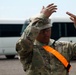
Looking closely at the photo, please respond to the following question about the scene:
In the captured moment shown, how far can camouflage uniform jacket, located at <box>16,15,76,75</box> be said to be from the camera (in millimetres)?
3734

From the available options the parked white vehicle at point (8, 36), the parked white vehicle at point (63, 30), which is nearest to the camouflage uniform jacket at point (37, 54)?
the parked white vehicle at point (63, 30)

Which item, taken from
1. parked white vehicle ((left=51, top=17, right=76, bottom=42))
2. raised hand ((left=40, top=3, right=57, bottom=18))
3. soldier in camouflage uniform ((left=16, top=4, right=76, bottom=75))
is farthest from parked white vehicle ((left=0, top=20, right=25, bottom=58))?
raised hand ((left=40, top=3, right=57, bottom=18))

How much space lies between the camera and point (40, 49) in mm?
3930

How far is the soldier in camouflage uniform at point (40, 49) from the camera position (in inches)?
147

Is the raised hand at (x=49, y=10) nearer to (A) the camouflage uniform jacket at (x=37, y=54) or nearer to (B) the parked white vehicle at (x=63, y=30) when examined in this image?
(A) the camouflage uniform jacket at (x=37, y=54)

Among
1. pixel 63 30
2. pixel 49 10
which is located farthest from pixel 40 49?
pixel 63 30

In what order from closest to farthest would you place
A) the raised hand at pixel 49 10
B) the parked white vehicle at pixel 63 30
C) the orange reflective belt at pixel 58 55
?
the raised hand at pixel 49 10 < the orange reflective belt at pixel 58 55 < the parked white vehicle at pixel 63 30

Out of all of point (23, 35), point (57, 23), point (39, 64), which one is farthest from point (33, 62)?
point (57, 23)

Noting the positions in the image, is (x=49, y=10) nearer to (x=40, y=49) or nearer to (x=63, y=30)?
(x=40, y=49)

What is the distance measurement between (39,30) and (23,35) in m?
0.17

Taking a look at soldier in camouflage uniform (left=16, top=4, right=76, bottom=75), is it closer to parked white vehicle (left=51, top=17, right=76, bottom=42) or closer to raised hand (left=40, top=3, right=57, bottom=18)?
raised hand (left=40, top=3, right=57, bottom=18)

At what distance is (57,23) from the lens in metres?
21.0

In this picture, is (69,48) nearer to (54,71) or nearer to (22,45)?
(54,71)

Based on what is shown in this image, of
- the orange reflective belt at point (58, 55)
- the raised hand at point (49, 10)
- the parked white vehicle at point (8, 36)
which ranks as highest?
the raised hand at point (49, 10)
